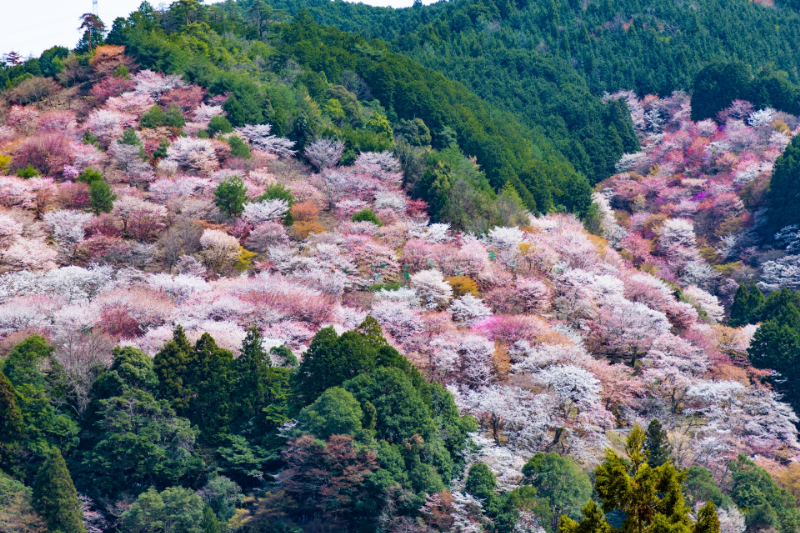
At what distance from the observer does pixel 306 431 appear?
30.5 meters

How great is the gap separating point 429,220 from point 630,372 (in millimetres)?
18610

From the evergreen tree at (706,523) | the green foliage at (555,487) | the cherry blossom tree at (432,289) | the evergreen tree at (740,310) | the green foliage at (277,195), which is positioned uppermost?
the evergreen tree at (706,523)

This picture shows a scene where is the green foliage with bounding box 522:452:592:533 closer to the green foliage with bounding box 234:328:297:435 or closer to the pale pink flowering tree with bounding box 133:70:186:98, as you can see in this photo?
the green foliage with bounding box 234:328:297:435

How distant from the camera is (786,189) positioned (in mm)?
67188

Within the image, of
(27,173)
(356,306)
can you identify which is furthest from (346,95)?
(356,306)

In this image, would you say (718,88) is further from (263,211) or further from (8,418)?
(8,418)

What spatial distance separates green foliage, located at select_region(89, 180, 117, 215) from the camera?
47188 millimetres

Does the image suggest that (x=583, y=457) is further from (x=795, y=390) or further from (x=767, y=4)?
(x=767, y=4)

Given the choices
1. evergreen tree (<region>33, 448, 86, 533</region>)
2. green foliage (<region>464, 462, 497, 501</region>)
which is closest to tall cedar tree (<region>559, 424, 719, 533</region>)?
green foliage (<region>464, 462, 497, 501</region>)

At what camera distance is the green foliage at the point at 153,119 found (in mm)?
59306

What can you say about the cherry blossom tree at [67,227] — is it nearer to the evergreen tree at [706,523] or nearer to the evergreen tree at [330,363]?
the evergreen tree at [330,363]

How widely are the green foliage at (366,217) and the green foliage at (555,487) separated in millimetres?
22704

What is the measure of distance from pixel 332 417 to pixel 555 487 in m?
7.92

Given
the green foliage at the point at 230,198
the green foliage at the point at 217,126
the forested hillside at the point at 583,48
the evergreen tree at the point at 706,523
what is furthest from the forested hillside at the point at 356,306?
the forested hillside at the point at 583,48
